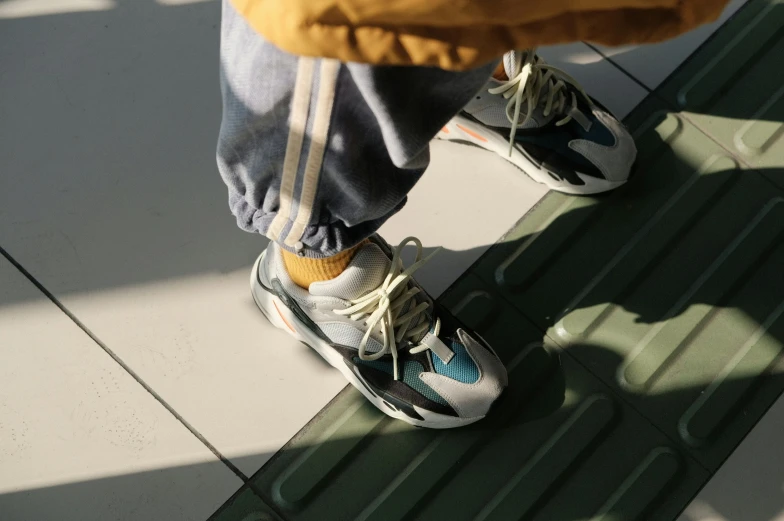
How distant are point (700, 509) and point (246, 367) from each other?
2.40 ft

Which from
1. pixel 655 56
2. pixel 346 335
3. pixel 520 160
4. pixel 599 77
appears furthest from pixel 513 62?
pixel 346 335

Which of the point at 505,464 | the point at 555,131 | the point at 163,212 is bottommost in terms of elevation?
the point at 163,212

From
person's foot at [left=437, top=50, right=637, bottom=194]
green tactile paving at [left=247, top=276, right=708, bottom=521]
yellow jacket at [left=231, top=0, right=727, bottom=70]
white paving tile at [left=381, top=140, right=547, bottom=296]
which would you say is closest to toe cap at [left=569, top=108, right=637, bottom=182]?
person's foot at [left=437, top=50, right=637, bottom=194]

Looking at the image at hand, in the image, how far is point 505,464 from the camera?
1.13 m

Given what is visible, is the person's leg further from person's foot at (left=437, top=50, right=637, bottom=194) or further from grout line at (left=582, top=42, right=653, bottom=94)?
grout line at (left=582, top=42, right=653, bottom=94)

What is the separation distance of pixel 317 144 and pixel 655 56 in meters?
1.01

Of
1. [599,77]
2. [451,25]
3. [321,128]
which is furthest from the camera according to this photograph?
[599,77]

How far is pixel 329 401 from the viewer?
1.16 meters

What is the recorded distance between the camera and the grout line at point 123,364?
44.1 inches

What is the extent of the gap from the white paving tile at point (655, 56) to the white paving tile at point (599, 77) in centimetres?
2

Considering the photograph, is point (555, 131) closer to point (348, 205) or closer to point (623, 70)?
point (623, 70)

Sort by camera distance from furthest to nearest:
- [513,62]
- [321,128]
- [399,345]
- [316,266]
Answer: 1. [513,62]
2. [399,345]
3. [316,266]
4. [321,128]

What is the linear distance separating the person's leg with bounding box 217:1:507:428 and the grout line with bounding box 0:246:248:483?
206 mm

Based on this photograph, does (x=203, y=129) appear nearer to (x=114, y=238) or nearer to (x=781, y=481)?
(x=114, y=238)
